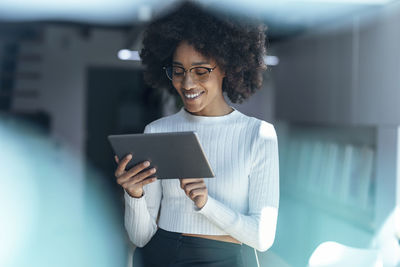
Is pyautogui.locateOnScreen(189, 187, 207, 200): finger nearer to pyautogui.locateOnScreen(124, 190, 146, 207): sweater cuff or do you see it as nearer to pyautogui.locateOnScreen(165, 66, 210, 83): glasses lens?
pyautogui.locateOnScreen(124, 190, 146, 207): sweater cuff

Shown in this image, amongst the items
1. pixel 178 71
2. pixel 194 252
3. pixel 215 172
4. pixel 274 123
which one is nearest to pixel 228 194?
pixel 215 172

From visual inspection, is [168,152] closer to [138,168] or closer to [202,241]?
[138,168]

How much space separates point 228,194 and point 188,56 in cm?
47

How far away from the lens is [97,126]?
893 cm

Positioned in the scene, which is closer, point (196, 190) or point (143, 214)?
point (196, 190)

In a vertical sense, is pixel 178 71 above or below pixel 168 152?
above

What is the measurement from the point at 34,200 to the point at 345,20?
431cm

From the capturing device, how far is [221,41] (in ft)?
5.11

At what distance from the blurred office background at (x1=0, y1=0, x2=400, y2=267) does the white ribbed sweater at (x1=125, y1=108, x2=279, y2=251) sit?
17.4 inches

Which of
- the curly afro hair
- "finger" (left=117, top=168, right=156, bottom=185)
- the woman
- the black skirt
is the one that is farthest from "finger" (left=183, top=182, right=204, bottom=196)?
the curly afro hair

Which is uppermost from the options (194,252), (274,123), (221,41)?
(274,123)

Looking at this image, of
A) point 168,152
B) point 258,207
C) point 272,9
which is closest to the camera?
point 168,152

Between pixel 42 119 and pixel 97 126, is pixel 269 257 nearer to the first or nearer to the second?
pixel 42 119

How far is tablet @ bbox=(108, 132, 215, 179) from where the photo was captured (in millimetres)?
1307
